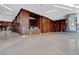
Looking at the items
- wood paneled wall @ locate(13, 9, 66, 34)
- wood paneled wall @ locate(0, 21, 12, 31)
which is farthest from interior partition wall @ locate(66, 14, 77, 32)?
wood paneled wall @ locate(0, 21, 12, 31)

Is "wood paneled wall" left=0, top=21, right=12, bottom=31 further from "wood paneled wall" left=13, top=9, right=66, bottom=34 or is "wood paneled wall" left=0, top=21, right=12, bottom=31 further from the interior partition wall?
the interior partition wall

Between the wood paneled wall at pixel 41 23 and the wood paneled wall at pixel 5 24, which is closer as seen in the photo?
the wood paneled wall at pixel 5 24

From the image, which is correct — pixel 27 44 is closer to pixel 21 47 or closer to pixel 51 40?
pixel 21 47

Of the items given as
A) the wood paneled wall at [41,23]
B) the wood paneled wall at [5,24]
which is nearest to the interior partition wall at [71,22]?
the wood paneled wall at [41,23]

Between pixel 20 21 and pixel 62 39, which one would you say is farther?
pixel 62 39

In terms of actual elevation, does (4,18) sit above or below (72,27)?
above

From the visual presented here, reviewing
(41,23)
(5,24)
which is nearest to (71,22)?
(41,23)

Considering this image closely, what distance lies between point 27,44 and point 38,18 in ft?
1.92

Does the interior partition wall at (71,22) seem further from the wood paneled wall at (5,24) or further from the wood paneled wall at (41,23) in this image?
the wood paneled wall at (5,24)

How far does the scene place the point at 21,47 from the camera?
2006mm

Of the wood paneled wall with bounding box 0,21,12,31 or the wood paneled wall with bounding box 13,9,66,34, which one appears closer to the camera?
the wood paneled wall with bounding box 0,21,12,31

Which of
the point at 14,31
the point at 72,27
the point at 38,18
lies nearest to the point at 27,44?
the point at 14,31

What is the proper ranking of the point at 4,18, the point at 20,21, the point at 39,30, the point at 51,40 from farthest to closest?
the point at 51,40 → the point at 20,21 → the point at 39,30 → the point at 4,18
